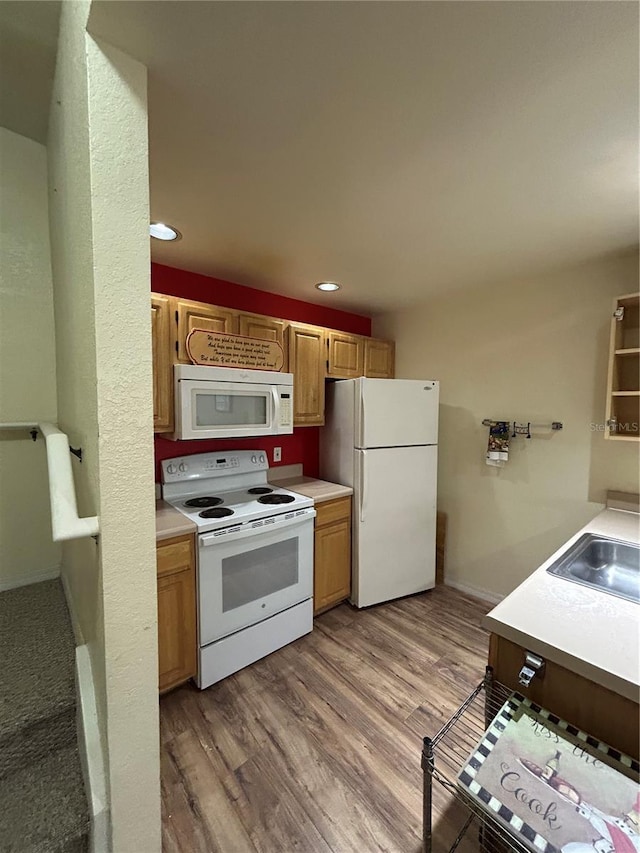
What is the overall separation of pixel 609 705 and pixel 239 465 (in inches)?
84.3

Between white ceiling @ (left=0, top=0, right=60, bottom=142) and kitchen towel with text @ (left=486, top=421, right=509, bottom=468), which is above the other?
white ceiling @ (left=0, top=0, right=60, bottom=142)

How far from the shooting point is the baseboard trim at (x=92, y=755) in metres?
0.85

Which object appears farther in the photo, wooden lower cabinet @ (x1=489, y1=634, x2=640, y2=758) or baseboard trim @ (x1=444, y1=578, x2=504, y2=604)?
baseboard trim @ (x1=444, y1=578, x2=504, y2=604)

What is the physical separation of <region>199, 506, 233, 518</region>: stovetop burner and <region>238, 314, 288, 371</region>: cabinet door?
1.03m

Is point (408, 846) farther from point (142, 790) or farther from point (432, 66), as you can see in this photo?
point (432, 66)

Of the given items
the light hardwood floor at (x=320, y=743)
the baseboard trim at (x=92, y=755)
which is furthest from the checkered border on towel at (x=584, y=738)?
the baseboard trim at (x=92, y=755)

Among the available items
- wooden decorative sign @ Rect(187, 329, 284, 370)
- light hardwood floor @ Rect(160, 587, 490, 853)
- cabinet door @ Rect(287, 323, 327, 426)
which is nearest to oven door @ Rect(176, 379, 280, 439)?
wooden decorative sign @ Rect(187, 329, 284, 370)

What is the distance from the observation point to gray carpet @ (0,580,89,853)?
0.90 metres

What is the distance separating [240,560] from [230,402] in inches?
36.6

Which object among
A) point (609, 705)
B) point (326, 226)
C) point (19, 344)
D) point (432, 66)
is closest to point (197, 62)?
point (432, 66)

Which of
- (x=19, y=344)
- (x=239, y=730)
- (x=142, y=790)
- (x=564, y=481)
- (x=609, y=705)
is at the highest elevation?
(x=19, y=344)

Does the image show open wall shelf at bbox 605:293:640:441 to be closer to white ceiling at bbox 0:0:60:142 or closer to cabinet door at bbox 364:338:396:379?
cabinet door at bbox 364:338:396:379

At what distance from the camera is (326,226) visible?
170 centimetres

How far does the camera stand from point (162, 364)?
189 cm
